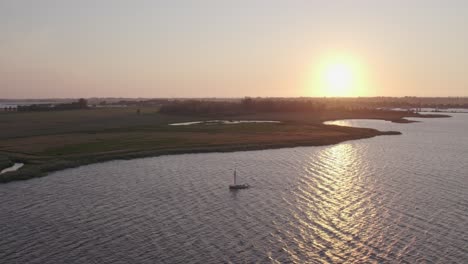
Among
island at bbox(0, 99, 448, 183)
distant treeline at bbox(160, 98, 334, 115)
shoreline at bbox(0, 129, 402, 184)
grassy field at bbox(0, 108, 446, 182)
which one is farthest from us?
distant treeline at bbox(160, 98, 334, 115)

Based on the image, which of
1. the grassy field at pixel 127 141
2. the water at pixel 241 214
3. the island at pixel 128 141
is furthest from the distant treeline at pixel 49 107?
the water at pixel 241 214

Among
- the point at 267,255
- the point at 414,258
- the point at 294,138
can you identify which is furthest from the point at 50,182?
the point at 294,138

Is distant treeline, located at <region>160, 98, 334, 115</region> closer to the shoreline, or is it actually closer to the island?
the island

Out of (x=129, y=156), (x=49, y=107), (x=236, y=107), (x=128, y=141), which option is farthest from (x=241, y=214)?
(x=49, y=107)

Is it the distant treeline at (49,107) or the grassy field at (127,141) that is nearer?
the grassy field at (127,141)

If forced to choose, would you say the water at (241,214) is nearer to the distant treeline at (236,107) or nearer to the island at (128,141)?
the island at (128,141)

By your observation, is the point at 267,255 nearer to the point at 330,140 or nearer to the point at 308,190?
the point at 308,190

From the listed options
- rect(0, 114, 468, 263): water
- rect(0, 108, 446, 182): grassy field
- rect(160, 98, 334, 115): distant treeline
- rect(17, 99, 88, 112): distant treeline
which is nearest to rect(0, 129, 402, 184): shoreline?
rect(0, 108, 446, 182): grassy field

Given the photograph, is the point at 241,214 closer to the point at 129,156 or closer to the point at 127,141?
the point at 129,156
